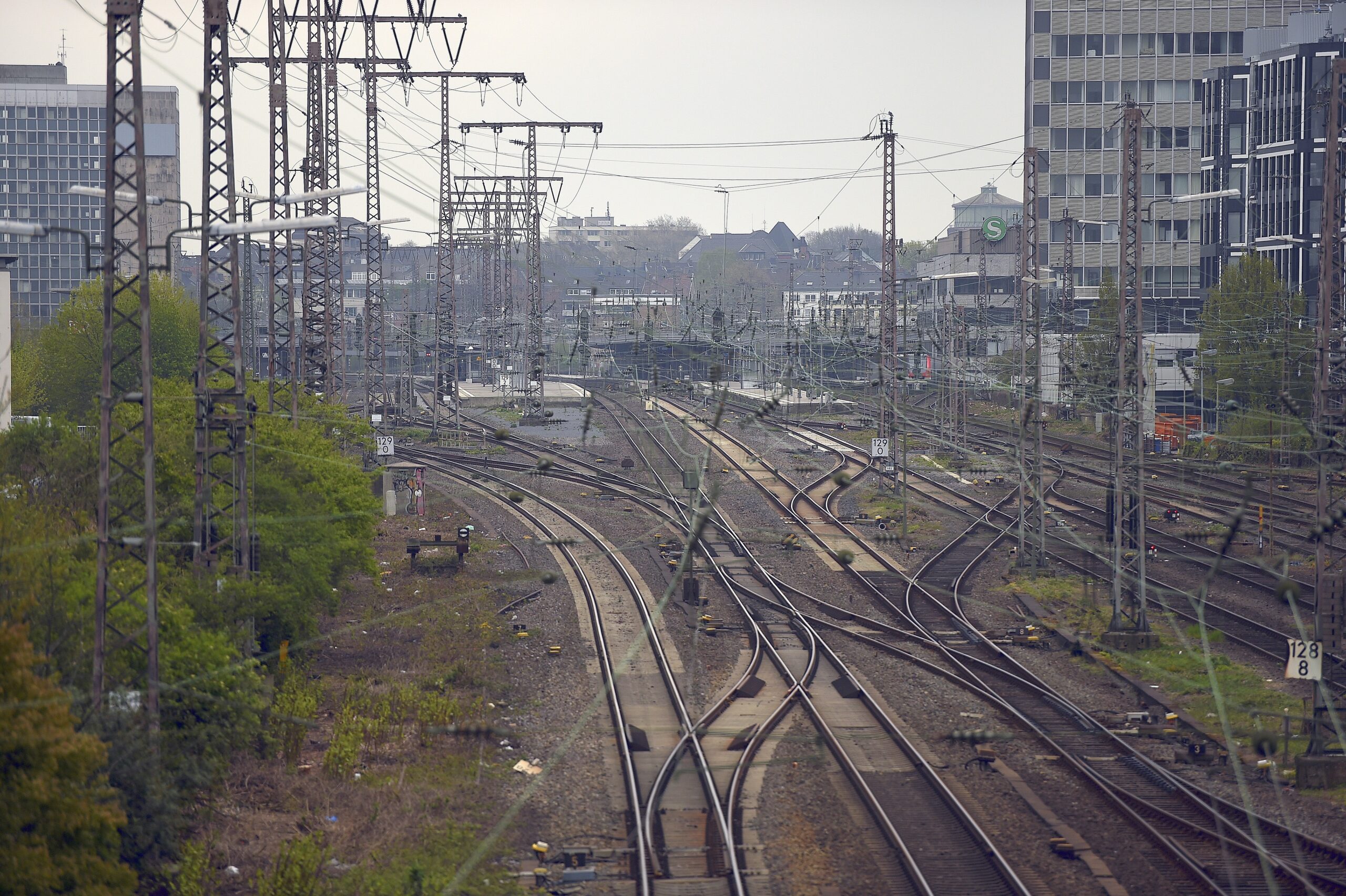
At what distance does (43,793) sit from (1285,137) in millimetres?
51297

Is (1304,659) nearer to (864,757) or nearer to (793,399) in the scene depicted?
(864,757)

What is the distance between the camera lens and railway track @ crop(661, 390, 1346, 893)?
34.5ft

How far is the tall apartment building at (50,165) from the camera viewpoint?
3922 inches

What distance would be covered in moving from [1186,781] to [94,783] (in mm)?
9718

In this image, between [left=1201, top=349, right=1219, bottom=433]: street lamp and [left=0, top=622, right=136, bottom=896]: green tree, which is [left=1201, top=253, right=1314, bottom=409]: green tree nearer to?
[left=1201, top=349, right=1219, bottom=433]: street lamp

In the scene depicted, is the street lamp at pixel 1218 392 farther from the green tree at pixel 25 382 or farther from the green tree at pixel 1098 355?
the green tree at pixel 25 382

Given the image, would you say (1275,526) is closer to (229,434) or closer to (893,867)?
(893,867)

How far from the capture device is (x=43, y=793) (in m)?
8.77

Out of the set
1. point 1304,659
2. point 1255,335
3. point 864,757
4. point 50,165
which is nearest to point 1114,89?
point 1255,335

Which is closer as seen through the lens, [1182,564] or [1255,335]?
[1182,564]

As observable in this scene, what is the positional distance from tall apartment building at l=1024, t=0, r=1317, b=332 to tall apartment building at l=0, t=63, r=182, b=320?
214 ft

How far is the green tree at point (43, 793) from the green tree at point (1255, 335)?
110 ft

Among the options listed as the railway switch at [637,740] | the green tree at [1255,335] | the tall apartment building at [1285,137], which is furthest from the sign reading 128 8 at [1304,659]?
the tall apartment building at [1285,137]

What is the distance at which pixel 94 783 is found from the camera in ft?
32.2
